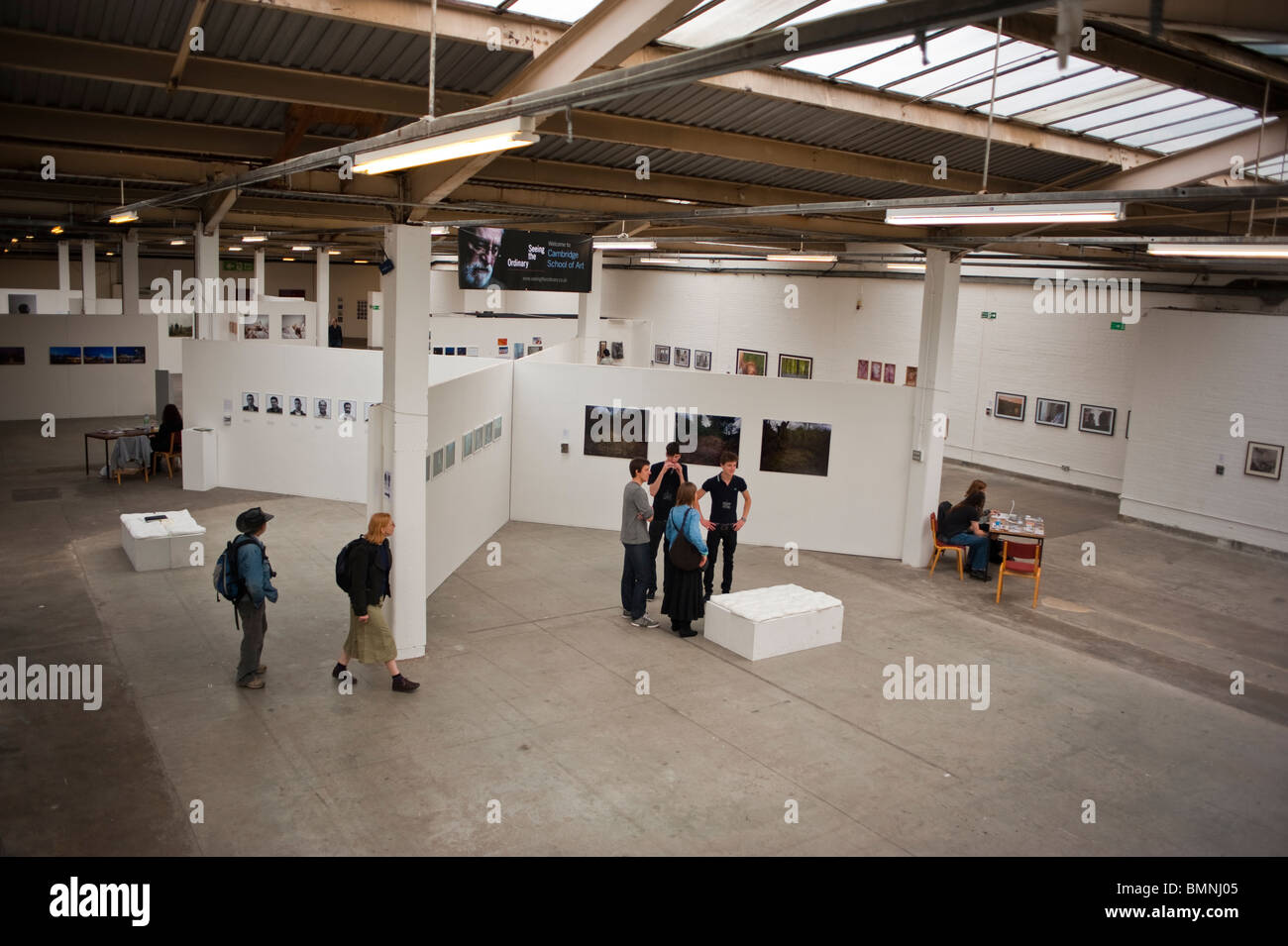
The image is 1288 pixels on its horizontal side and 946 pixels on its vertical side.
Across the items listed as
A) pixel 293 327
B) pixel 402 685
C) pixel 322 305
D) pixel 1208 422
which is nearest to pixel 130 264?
pixel 293 327

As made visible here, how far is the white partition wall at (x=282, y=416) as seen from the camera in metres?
14.4

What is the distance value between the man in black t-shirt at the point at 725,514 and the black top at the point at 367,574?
3541mm

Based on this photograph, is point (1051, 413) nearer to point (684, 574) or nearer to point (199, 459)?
point (684, 574)

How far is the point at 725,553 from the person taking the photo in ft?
35.1

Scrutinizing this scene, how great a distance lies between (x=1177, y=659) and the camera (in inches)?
387

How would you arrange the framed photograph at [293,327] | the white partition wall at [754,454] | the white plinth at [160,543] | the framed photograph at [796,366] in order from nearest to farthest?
the white plinth at [160,543]
the white partition wall at [754,454]
the framed photograph at [796,366]
the framed photograph at [293,327]

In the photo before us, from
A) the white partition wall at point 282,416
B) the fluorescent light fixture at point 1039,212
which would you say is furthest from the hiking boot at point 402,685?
the white partition wall at point 282,416

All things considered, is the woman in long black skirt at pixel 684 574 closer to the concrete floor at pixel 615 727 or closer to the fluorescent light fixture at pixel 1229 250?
the concrete floor at pixel 615 727

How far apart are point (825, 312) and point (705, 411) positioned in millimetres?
11520

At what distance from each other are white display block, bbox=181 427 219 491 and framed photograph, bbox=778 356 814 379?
14408 mm

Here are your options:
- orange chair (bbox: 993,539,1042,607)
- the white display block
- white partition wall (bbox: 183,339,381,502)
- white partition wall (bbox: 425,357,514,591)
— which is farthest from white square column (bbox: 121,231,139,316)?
orange chair (bbox: 993,539,1042,607)

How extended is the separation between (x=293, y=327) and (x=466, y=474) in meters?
16.8

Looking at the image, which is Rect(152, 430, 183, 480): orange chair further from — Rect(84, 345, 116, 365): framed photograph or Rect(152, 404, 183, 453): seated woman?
Rect(84, 345, 116, 365): framed photograph
